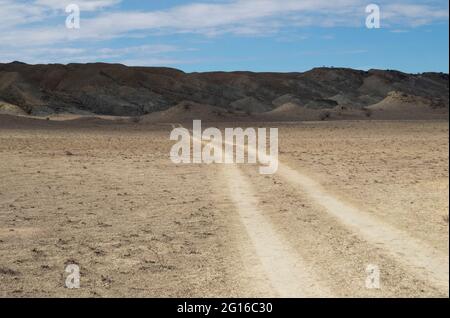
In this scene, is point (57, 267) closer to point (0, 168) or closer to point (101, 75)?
point (0, 168)

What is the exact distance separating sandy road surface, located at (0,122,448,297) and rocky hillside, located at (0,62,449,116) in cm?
7552

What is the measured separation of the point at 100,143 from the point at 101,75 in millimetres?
97191

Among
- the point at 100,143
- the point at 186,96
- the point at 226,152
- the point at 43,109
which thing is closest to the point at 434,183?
the point at 226,152

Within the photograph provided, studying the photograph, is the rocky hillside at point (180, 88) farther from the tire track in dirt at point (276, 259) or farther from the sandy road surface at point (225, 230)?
the tire track in dirt at point (276, 259)

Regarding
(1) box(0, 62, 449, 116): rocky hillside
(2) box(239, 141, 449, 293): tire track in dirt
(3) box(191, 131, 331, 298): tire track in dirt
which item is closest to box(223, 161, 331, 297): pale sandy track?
(3) box(191, 131, 331, 298): tire track in dirt

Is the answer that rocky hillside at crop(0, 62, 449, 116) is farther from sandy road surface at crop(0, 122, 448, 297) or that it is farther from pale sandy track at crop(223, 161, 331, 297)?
pale sandy track at crop(223, 161, 331, 297)

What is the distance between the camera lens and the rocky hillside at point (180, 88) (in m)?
104

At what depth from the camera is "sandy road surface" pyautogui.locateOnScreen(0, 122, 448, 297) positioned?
25.1 ft

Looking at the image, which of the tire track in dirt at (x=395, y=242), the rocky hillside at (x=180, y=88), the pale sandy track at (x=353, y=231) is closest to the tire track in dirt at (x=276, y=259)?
the pale sandy track at (x=353, y=231)

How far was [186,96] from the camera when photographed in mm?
125438

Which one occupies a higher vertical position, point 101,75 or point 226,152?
point 101,75

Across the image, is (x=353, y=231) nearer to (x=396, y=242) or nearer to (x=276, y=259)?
(x=396, y=242)

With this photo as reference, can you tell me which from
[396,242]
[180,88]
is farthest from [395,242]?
[180,88]

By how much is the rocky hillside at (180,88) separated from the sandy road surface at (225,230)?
7552cm
